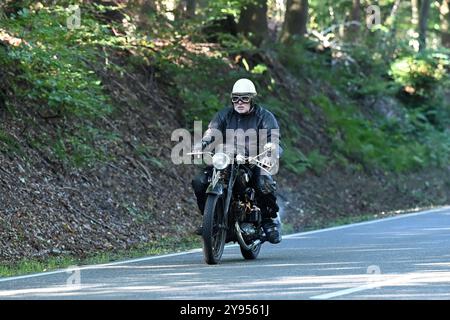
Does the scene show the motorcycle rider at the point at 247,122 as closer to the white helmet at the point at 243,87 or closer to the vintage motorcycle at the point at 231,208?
the white helmet at the point at 243,87

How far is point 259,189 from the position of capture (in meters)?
13.7

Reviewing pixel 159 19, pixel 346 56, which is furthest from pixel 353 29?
pixel 159 19

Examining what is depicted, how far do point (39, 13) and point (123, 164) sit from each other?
4.35 meters

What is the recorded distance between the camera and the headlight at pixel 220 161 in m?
13.0

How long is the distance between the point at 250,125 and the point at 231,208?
1007mm

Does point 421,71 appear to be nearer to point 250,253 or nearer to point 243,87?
point 250,253

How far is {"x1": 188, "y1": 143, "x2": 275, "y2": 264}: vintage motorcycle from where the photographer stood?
512 inches

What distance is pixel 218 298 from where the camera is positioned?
385 inches

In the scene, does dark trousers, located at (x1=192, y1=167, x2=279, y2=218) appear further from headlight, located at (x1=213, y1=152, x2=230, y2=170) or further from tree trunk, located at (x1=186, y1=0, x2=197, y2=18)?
tree trunk, located at (x1=186, y1=0, x2=197, y2=18)

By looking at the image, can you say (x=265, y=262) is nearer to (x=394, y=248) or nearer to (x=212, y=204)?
(x=212, y=204)

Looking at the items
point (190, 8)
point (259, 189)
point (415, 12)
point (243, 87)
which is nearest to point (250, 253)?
point (259, 189)

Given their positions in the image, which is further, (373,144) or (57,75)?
(373,144)

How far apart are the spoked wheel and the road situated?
0.56 feet

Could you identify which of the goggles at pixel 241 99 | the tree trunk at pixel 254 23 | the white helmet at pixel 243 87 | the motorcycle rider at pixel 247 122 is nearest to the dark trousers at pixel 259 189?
the motorcycle rider at pixel 247 122
